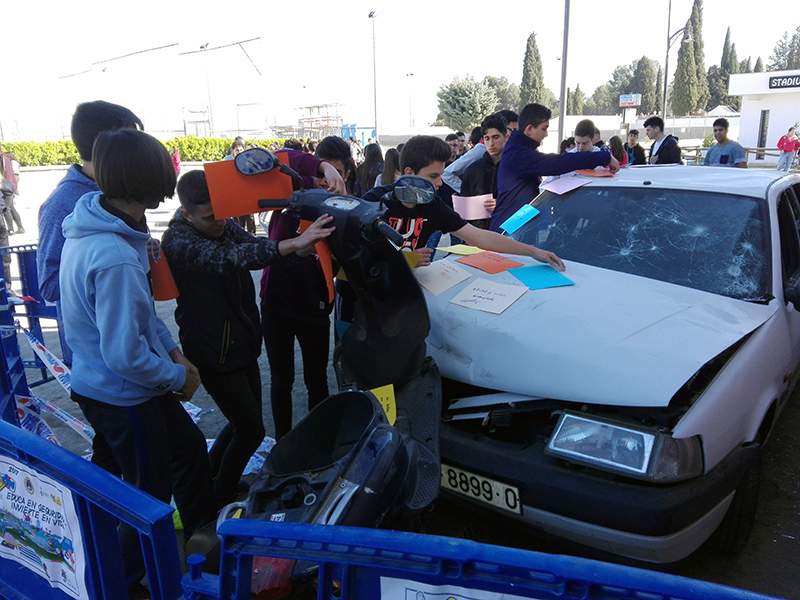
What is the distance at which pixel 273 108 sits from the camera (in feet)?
205

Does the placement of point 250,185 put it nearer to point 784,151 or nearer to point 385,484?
point 385,484

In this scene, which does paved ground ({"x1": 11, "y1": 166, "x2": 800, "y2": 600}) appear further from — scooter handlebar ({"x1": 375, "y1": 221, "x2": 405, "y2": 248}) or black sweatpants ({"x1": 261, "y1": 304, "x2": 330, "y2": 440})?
scooter handlebar ({"x1": 375, "y1": 221, "x2": 405, "y2": 248})

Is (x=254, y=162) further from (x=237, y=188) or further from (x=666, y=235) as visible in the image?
(x=666, y=235)

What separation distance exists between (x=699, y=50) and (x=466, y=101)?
117 ft

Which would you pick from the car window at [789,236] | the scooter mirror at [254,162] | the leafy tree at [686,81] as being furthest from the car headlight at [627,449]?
the leafy tree at [686,81]

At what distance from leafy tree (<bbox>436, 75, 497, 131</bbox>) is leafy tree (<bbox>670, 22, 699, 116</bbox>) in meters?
27.9

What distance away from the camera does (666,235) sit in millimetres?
3102

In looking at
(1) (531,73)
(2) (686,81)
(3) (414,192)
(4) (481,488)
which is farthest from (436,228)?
(2) (686,81)

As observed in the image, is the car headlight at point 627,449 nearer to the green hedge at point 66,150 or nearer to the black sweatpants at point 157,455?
the black sweatpants at point 157,455

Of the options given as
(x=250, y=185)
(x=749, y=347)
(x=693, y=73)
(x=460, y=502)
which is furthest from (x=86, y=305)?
(x=693, y=73)

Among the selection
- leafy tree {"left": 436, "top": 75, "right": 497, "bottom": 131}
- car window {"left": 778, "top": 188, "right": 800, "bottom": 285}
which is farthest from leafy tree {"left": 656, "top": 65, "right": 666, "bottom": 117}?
car window {"left": 778, "top": 188, "right": 800, "bottom": 285}

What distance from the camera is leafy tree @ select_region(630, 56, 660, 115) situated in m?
83.9

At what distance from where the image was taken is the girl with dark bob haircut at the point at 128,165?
1820mm

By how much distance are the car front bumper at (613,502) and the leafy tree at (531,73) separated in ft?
198
